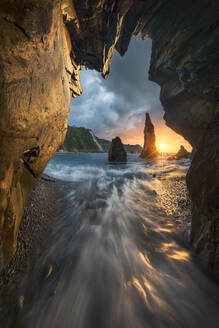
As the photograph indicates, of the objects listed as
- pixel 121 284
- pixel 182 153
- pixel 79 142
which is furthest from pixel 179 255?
pixel 79 142

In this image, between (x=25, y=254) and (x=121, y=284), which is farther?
(x=25, y=254)

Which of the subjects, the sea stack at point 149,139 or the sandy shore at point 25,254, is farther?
the sea stack at point 149,139

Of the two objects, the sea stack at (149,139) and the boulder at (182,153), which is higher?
the sea stack at (149,139)

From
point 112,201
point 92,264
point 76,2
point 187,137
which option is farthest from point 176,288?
point 187,137

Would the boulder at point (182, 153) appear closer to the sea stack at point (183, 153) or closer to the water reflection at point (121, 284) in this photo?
the sea stack at point (183, 153)

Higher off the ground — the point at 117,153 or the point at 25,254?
the point at 117,153

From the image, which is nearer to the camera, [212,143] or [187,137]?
[212,143]

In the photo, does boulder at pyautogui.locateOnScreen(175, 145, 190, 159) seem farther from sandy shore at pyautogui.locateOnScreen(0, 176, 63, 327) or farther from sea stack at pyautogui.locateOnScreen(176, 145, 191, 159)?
sandy shore at pyautogui.locateOnScreen(0, 176, 63, 327)

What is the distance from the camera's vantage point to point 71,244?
2.55 meters

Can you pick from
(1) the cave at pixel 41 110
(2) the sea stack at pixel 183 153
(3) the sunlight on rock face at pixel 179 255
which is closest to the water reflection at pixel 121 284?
(3) the sunlight on rock face at pixel 179 255

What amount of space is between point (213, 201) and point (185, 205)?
225 cm

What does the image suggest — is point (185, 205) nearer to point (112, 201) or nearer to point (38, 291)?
point (112, 201)

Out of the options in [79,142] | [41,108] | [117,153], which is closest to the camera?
[41,108]

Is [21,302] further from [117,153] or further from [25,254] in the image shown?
[117,153]
